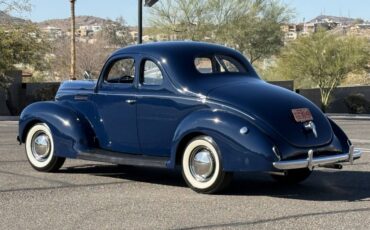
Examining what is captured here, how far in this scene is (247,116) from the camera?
848 cm

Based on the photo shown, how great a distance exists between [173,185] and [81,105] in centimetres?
189

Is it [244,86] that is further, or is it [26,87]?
[26,87]

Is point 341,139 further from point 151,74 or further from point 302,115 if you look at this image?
point 151,74

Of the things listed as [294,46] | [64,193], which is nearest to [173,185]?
[64,193]

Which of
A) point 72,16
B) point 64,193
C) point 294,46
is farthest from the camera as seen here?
point 294,46

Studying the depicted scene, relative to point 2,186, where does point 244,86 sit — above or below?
above

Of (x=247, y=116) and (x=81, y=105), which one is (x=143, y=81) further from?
(x=247, y=116)

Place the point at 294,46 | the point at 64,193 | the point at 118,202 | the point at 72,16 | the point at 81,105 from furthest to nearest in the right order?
1. the point at 294,46
2. the point at 72,16
3. the point at 81,105
4. the point at 64,193
5. the point at 118,202

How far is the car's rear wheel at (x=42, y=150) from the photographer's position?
415 inches

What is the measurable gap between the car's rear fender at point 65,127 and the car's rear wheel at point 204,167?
1832 millimetres

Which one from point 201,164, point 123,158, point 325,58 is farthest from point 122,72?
point 325,58

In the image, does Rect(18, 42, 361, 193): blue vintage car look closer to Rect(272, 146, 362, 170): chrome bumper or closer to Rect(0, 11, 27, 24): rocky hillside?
Rect(272, 146, 362, 170): chrome bumper

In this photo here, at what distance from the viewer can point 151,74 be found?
9.76 meters

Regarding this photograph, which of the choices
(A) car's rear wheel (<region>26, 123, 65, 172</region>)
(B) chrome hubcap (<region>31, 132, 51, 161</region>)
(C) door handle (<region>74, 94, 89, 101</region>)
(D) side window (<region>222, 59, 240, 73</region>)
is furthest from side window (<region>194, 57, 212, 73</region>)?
(B) chrome hubcap (<region>31, 132, 51, 161</region>)
